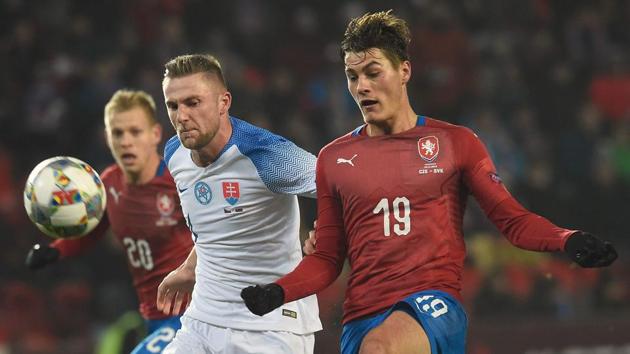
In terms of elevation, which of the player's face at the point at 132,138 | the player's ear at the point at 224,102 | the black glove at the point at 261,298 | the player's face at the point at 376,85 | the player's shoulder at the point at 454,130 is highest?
the player's face at the point at 376,85

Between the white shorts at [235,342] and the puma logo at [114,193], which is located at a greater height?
the puma logo at [114,193]

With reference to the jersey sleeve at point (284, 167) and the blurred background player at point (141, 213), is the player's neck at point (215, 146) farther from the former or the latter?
the blurred background player at point (141, 213)

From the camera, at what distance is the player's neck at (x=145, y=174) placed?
267 inches

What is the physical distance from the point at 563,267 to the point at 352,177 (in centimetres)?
628

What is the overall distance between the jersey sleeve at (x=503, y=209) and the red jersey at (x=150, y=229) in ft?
7.92

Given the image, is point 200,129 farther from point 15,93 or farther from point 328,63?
point 328,63

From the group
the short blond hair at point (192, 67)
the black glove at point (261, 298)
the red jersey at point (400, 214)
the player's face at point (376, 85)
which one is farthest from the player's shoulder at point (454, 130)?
the short blond hair at point (192, 67)

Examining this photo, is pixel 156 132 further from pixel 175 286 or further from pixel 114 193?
pixel 175 286

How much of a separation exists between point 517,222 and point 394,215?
0.49 meters

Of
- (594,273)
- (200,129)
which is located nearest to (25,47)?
(594,273)

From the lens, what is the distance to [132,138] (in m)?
6.79

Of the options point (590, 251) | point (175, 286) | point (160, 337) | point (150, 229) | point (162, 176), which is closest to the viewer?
point (590, 251)

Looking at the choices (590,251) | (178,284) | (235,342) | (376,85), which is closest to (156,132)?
(178,284)

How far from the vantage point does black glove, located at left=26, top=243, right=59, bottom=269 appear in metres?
6.80
